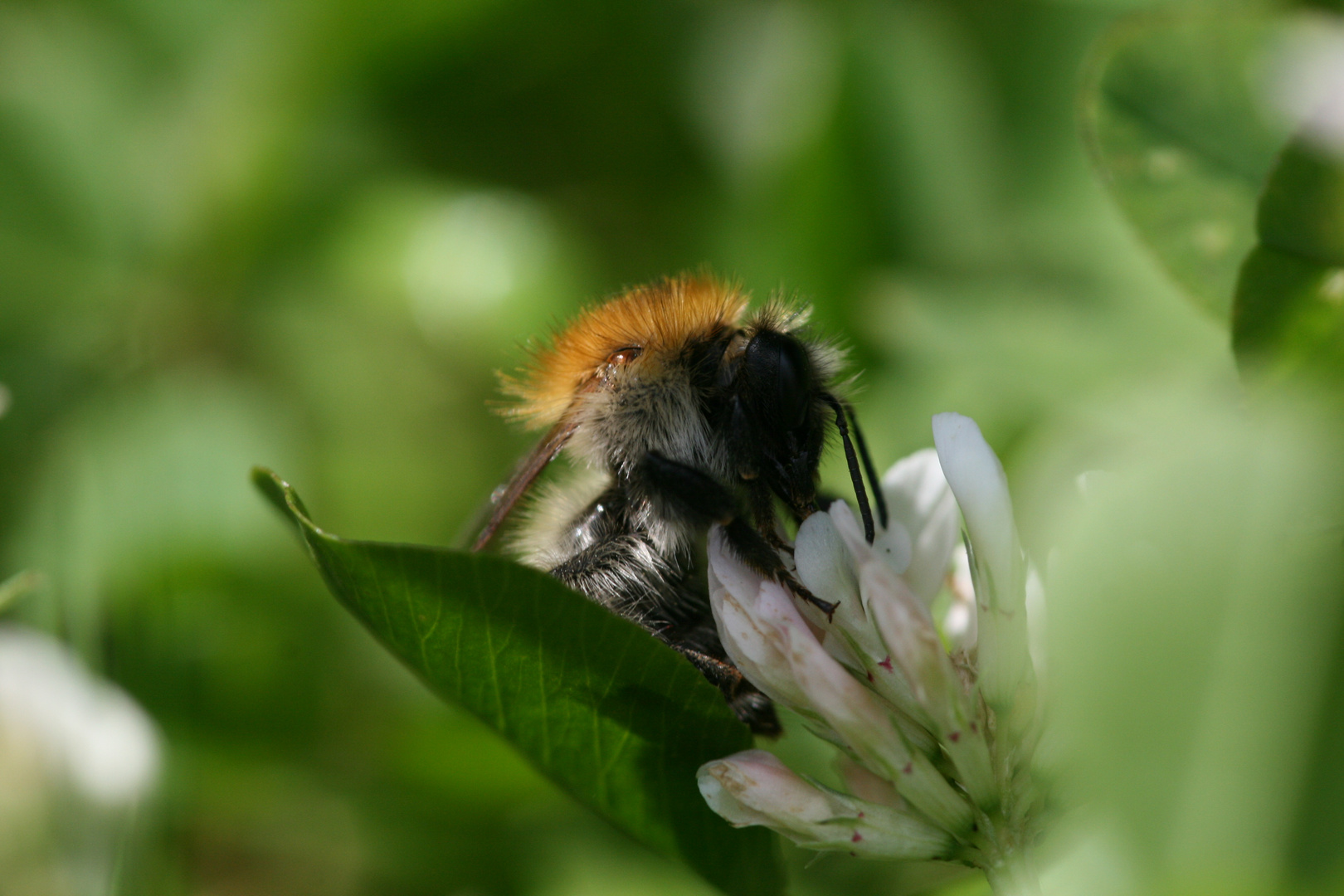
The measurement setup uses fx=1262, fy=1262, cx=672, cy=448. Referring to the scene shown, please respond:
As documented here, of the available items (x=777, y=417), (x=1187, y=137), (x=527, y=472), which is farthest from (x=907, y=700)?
(x=1187, y=137)

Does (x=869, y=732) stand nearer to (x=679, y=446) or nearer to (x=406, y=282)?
(x=679, y=446)

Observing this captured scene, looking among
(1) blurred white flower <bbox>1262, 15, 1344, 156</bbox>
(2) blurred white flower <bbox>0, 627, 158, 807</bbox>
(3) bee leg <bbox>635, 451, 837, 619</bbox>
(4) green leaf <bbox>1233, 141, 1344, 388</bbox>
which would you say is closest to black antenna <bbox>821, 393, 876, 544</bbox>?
(3) bee leg <bbox>635, 451, 837, 619</bbox>

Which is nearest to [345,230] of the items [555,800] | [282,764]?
[282,764]

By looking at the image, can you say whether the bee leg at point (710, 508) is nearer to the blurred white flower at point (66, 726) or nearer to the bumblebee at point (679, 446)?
the bumblebee at point (679, 446)

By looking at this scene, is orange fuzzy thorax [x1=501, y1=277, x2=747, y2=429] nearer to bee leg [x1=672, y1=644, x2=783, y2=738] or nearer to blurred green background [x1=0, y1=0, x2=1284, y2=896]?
bee leg [x1=672, y1=644, x2=783, y2=738]

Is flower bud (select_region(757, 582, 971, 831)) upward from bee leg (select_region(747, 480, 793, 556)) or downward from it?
downward

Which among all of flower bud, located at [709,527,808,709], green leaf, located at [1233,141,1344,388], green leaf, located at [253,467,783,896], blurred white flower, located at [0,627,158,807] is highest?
green leaf, located at [1233,141,1344,388]
